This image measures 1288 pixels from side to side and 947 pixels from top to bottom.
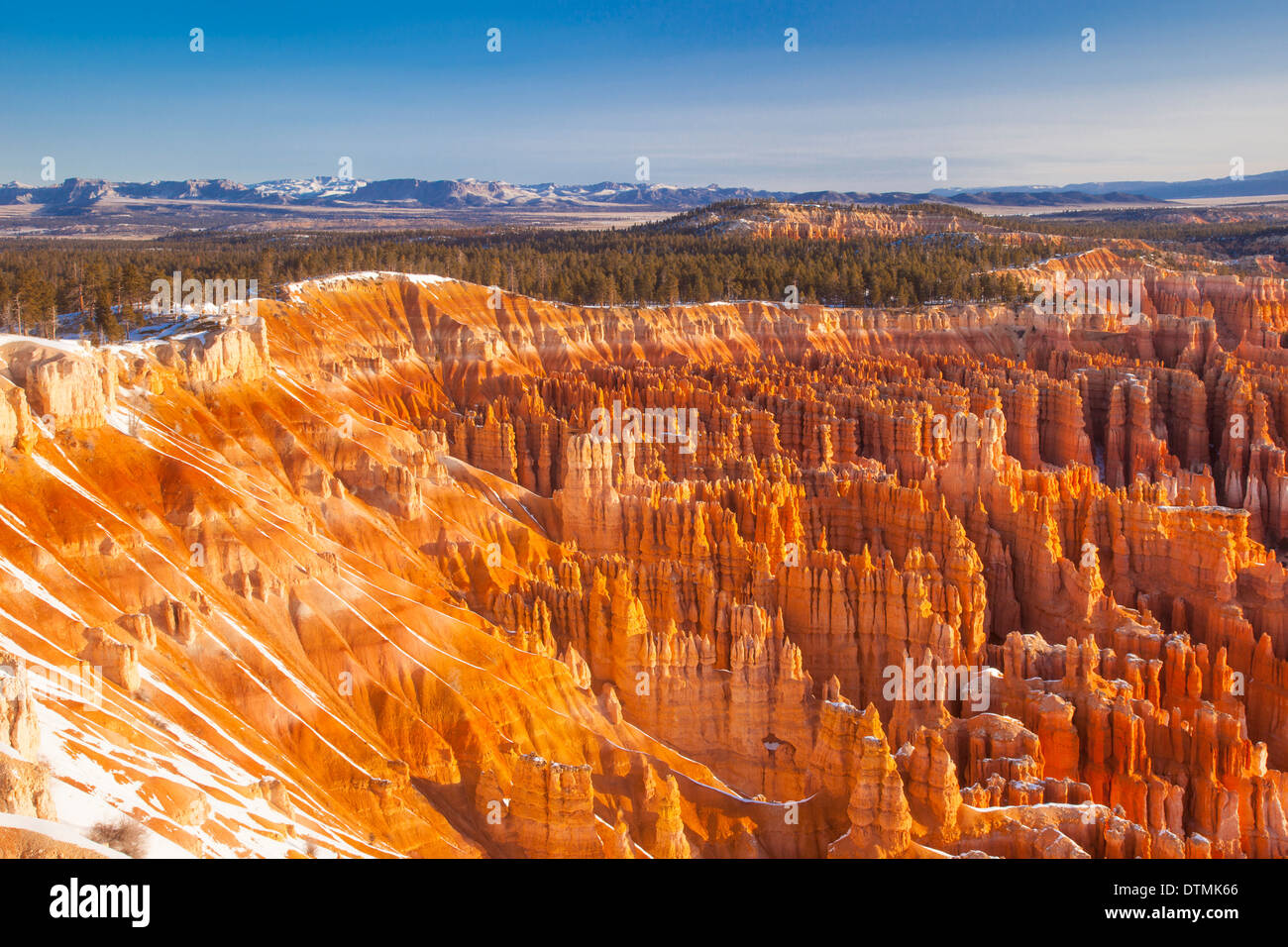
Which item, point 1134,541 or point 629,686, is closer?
point 629,686

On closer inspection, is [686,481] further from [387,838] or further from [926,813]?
[387,838]

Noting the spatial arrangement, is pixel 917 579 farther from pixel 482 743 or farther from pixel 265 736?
pixel 265 736

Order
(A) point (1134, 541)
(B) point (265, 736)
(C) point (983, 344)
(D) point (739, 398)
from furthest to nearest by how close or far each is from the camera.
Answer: (C) point (983, 344) < (D) point (739, 398) < (A) point (1134, 541) < (B) point (265, 736)
